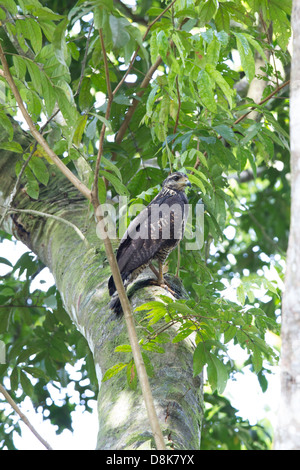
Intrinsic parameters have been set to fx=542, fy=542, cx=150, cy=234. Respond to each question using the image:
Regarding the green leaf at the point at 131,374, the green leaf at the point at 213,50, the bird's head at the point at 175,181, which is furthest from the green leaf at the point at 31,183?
the green leaf at the point at 131,374

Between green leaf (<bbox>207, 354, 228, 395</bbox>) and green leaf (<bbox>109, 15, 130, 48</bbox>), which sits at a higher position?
green leaf (<bbox>109, 15, 130, 48</bbox>)

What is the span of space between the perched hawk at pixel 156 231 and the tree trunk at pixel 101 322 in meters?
0.27

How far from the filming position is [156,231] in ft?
12.7

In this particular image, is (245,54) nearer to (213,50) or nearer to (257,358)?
(213,50)

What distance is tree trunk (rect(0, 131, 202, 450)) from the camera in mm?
2113

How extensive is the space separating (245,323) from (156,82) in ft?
4.84

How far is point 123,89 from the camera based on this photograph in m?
4.05

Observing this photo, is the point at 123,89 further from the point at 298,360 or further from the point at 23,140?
the point at 298,360

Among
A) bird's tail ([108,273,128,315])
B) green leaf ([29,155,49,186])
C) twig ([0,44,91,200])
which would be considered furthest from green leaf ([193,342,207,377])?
green leaf ([29,155,49,186])

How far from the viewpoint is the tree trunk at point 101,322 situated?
2.11 metres

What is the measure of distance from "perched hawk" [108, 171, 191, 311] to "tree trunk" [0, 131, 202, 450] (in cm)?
27

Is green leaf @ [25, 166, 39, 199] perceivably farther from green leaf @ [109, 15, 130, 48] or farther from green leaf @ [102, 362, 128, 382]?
green leaf @ [109, 15, 130, 48]
